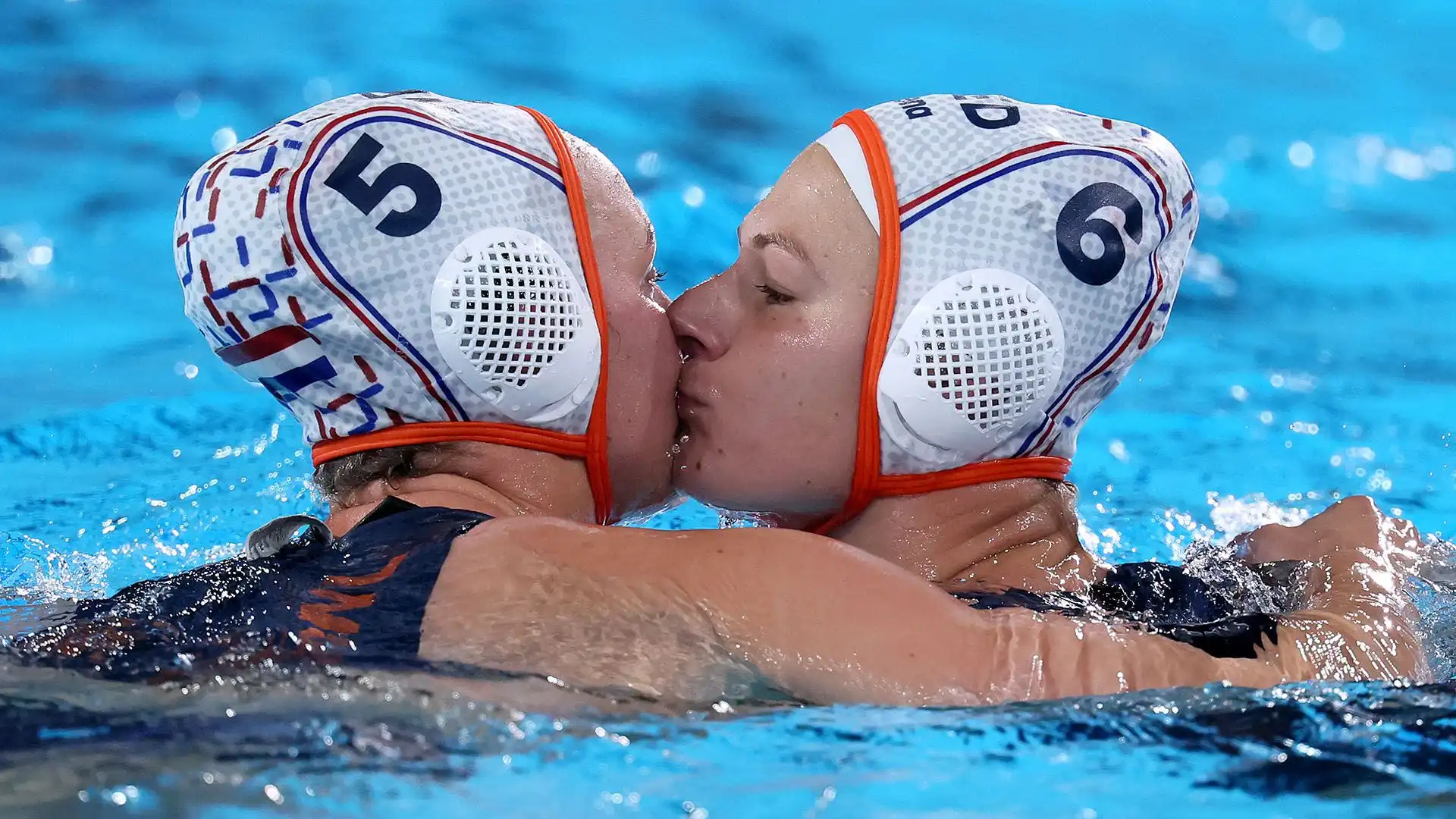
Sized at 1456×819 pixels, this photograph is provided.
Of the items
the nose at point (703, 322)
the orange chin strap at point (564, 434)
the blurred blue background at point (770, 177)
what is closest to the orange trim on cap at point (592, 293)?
the orange chin strap at point (564, 434)

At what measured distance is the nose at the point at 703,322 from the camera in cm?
333

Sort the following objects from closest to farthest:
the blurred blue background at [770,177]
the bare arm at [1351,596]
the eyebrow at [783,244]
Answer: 1. the bare arm at [1351,596]
2. the eyebrow at [783,244]
3. the blurred blue background at [770,177]

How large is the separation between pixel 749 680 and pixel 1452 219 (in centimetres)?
700

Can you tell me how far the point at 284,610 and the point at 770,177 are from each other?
18.7 feet

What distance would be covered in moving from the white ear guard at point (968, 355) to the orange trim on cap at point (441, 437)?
74 centimetres

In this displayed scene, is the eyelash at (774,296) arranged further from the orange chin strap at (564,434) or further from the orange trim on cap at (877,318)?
the orange chin strap at (564,434)

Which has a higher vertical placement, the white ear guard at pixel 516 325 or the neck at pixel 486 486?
the white ear guard at pixel 516 325

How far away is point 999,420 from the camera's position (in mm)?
3264

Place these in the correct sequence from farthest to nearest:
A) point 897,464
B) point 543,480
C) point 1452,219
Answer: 1. point 1452,219
2. point 897,464
3. point 543,480

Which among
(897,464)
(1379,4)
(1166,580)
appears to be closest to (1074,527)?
(1166,580)

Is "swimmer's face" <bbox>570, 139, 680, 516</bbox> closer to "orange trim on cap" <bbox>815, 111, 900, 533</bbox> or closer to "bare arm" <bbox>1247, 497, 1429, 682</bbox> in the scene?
"orange trim on cap" <bbox>815, 111, 900, 533</bbox>

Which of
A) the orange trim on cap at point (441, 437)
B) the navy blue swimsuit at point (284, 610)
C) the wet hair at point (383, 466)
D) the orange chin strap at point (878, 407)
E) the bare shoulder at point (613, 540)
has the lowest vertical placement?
the navy blue swimsuit at point (284, 610)

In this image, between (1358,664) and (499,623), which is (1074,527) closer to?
A: (1358,664)

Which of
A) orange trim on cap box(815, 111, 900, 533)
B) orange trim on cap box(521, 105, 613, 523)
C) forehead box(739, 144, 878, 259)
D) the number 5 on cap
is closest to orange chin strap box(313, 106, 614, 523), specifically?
orange trim on cap box(521, 105, 613, 523)
